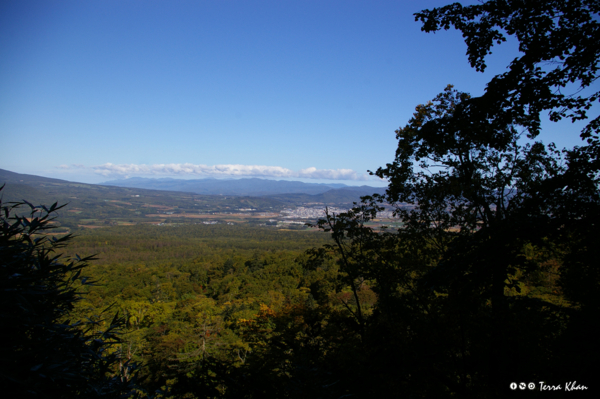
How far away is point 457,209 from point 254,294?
26.6 m

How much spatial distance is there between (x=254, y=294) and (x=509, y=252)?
27.9 metres

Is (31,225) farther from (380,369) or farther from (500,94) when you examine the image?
(500,94)

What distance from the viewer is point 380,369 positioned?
4047 mm

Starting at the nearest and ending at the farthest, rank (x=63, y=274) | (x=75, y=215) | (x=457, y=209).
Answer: (x=63, y=274) → (x=457, y=209) → (x=75, y=215)

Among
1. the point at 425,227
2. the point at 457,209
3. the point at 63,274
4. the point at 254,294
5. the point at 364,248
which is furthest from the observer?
the point at 254,294

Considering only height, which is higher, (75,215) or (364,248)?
(364,248)

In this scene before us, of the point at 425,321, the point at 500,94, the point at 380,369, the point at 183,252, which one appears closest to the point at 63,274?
the point at 380,369

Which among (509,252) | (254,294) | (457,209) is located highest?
(457,209)

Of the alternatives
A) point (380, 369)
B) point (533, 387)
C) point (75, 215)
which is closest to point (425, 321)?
point (380, 369)

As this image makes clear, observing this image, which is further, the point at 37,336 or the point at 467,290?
the point at 467,290

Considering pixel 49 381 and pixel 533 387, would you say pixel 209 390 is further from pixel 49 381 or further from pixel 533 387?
pixel 533 387

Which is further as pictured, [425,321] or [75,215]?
[75,215]

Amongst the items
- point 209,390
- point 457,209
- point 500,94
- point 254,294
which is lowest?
point 254,294

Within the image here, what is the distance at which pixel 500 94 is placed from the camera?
13.7 ft
